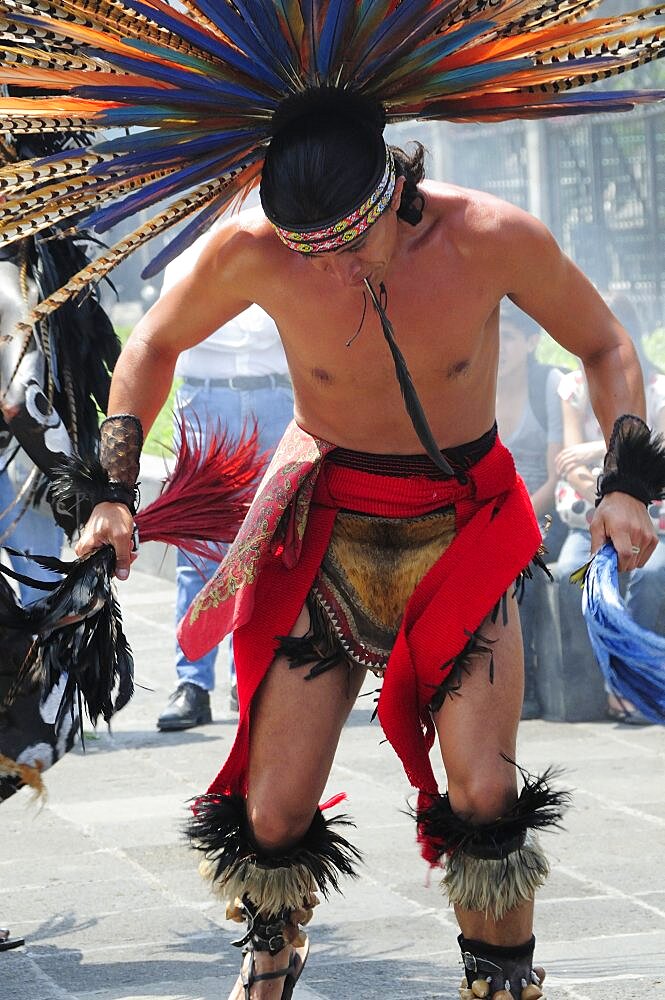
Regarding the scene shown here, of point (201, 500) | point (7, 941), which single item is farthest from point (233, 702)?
point (201, 500)

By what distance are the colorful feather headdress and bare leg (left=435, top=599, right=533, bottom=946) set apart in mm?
1045

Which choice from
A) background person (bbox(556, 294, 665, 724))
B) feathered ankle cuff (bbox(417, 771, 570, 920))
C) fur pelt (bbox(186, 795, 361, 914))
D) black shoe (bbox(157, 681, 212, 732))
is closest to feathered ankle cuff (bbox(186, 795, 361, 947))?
fur pelt (bbox(186, 795, 361, 914))

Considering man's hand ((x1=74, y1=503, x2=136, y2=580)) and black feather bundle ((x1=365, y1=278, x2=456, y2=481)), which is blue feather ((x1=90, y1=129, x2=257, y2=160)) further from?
man's hand ((x1=74, y1=503, x2=136, y2=580))

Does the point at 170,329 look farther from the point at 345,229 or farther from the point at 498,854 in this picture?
the point at 498,854

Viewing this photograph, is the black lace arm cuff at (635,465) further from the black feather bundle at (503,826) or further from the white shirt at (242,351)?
the white shirt at (242,351)

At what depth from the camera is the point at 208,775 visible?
5.73 m

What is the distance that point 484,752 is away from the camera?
3072mm

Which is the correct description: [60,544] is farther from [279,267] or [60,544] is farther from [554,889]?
[279,267]

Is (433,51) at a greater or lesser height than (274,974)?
greater

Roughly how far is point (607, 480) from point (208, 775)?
288cm

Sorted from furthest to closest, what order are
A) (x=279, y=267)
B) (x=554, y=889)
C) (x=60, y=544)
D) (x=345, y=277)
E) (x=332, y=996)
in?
1. (x=60, y=544)
2. (x=554, y=889)
3. (x=332, y=996)
4. (x=279, y=267)
5. (x=345, y=277)

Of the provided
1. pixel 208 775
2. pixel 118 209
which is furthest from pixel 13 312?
pixel 208 775

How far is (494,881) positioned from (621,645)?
1.62 ft

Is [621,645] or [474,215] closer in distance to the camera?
[621,645]
